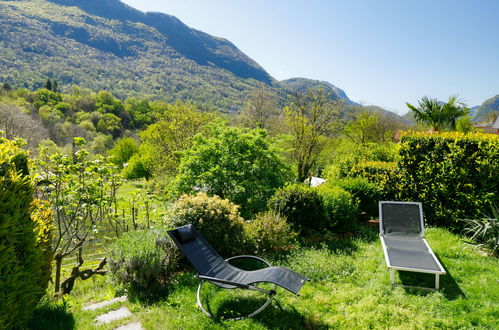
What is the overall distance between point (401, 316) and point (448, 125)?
12.3 meters

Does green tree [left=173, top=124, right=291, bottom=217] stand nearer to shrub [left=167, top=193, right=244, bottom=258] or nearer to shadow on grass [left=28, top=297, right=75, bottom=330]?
shrub [left=167, top=193, right=244, bottom=258]

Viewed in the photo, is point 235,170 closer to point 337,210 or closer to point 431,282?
point 337,210

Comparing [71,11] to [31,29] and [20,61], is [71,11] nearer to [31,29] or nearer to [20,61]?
[31,29]

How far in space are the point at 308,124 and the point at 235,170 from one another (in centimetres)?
1189

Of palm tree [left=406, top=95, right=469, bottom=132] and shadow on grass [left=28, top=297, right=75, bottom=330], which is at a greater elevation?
palm tree [left=406, top=95, right=469, bottom=132]

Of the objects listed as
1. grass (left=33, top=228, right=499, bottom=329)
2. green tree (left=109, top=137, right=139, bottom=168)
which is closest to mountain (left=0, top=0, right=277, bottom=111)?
green tree (left=109, top=137, right=139, bottom=168)

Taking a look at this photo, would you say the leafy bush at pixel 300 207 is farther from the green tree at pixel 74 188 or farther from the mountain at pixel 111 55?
the mountain at pixel 111 55

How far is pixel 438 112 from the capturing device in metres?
12.9

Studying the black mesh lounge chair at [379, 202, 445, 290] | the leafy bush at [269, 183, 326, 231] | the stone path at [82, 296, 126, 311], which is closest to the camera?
the stone path at [82, 296, 126, 311]

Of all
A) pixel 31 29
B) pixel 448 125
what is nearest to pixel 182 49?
pixel 31 29

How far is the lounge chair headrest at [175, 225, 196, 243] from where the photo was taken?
4.46m

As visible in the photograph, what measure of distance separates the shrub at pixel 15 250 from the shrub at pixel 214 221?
2479 millimetres

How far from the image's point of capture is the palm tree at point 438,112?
1267cm

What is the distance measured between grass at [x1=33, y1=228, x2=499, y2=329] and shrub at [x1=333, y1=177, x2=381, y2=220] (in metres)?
3.00
